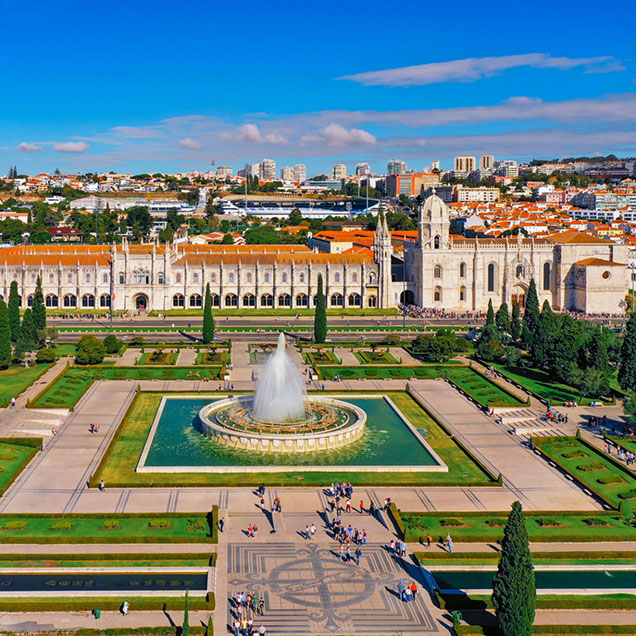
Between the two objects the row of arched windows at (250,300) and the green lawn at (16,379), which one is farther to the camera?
the row of arched windows at (250,300)

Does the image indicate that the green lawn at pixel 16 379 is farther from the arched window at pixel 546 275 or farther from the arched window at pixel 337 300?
the arched window at pixel 546 275

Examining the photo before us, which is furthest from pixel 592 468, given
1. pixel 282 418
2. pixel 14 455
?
pixel 14 455

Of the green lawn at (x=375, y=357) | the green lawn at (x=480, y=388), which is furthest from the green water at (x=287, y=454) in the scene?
the green lawn at (x=375, y=357)

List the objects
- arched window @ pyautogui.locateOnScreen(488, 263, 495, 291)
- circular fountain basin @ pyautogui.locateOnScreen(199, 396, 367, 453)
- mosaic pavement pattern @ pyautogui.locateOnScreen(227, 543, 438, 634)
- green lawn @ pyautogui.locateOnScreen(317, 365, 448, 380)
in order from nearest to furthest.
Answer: mosaic pavement pattern @ pyautogui.locateOnScreen(227, 543, 438, 634)
circular fountain basin @ pyautogui.locateOnScreen(199, 396, 367, 453)
green lawn @ pyautogui.locateOnScreen(317, 365, 448, 380)
arched window @ pyautogui.locateOnScreen(488, 263, 495, 291)

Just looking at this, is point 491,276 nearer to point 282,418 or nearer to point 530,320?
point 530,320

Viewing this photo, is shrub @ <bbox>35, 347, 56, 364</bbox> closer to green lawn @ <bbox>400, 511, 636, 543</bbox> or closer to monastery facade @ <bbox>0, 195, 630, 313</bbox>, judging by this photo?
monastery facade @ <bbox>0, 195, 630, 313</bbox>

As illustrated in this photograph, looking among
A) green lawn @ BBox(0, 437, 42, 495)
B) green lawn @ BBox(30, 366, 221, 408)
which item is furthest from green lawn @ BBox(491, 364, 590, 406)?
green lawn @ BBox(0, 437, 42, 495)
